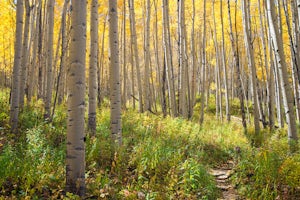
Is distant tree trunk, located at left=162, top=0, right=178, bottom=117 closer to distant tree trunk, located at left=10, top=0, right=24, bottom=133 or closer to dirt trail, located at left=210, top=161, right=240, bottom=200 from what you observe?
dirt trail, located at left=210, top=161, right=240, bottom=200

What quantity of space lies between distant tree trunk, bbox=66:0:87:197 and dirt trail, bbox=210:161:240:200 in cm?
240

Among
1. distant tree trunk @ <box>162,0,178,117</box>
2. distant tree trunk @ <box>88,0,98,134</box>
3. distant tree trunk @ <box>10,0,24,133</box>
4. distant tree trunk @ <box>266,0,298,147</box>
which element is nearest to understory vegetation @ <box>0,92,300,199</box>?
distant tree trunk @ <box>10,0,24,133</box>

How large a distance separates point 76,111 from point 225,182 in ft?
11.4

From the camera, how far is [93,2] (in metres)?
6.14

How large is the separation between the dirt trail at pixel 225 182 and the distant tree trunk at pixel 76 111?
7.87 ft

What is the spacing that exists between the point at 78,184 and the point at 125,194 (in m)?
0.63

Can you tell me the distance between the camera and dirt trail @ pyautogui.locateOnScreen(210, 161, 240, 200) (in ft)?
15.1

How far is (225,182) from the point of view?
5359 millimetres

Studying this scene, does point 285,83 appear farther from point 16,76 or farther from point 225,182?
point 16,76

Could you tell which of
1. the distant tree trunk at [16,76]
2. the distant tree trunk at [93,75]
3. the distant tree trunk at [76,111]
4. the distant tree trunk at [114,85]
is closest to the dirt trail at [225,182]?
the distant tree trunk at [114,85]

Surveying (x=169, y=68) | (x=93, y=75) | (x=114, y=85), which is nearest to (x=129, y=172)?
(x=114, y=85)

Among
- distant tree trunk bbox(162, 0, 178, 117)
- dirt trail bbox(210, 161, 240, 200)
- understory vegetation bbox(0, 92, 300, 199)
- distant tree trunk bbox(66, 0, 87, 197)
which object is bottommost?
dirt trail bbox(210, 161, 240, 200)

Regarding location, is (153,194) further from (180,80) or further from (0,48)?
(0,48)

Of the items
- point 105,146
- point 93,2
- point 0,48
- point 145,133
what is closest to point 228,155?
point 145,133
